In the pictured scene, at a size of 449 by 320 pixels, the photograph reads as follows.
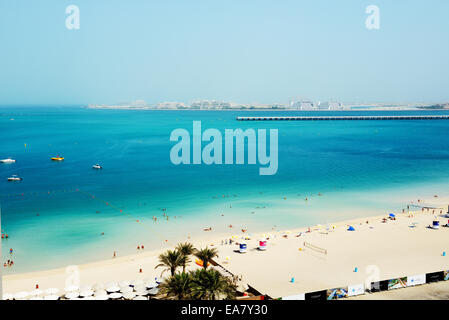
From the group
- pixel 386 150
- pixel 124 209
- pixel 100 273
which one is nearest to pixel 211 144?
pixel 386 150

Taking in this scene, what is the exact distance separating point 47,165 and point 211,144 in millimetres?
47974

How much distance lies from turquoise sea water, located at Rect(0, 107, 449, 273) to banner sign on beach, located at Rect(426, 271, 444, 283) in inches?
766

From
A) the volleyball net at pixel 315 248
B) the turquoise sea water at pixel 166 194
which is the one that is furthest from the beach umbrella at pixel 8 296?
the volleyball net at pixel 315 248

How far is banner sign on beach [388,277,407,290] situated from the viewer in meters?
22.2

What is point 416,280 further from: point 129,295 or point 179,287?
point 129,295

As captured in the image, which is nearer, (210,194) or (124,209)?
(124,209)

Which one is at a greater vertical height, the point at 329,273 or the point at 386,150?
the point at 386,150

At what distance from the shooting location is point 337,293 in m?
21.2

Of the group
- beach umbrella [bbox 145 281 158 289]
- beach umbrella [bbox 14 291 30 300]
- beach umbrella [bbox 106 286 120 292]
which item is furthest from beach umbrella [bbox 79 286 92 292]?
beach umbrella [bbox 145 281 158 289]

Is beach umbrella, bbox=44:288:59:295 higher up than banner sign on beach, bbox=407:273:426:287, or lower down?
lower down

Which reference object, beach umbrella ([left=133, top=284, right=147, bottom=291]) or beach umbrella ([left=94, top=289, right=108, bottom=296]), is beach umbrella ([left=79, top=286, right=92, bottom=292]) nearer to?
beach umbrella ([left=94, top=289, right=108, bottom=296])
